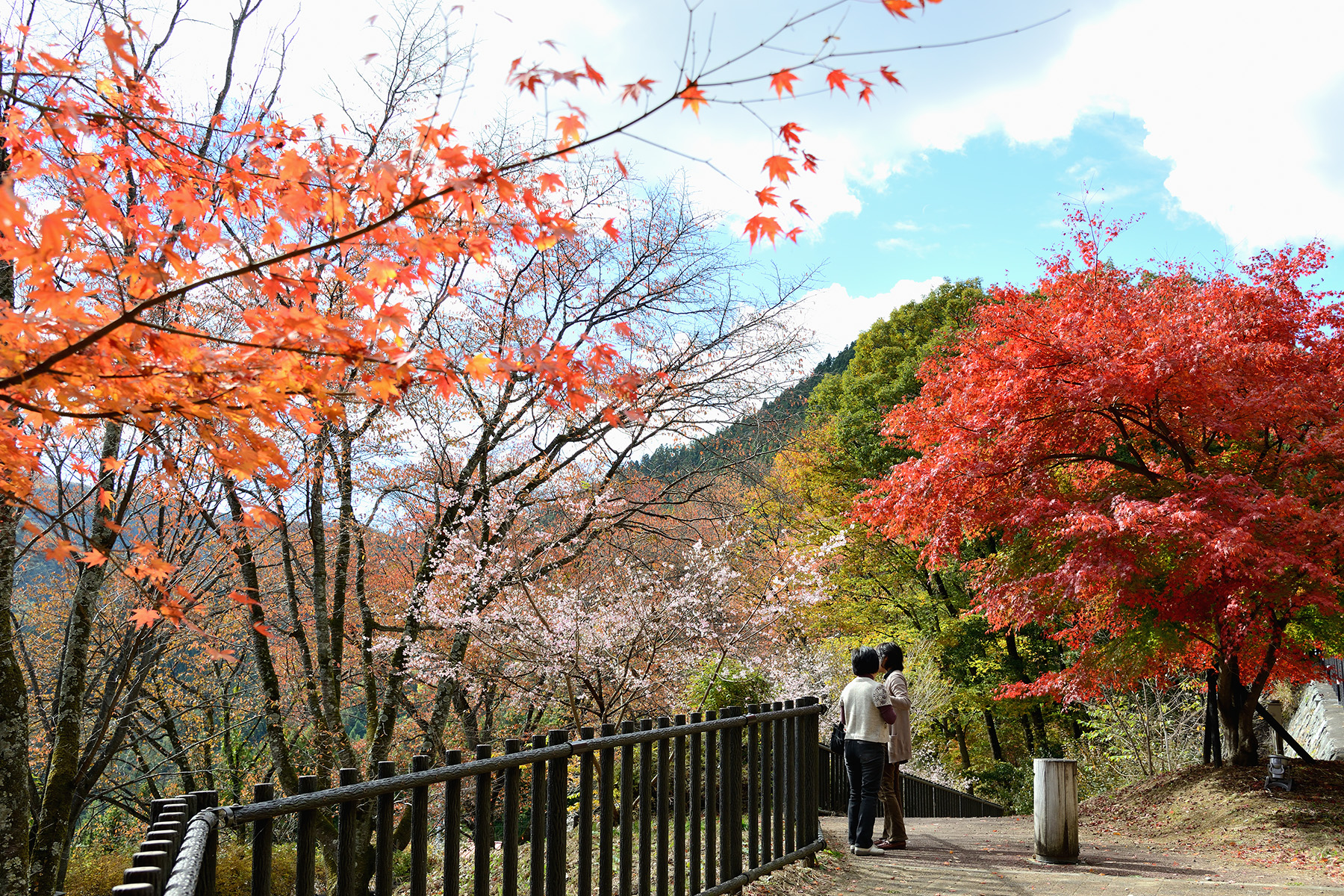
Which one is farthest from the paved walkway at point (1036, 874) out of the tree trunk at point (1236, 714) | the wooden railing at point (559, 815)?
the tree trunk at point (1236, 714)

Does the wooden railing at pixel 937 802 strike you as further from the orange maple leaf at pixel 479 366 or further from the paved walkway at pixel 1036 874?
the orange maple leaf at pixel 479 366

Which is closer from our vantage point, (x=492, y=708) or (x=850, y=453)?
(x=492, y=708)

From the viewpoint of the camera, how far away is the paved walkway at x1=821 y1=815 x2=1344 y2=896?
5.79 metres

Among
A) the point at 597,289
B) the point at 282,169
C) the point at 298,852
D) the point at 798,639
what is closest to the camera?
the point at 298,852

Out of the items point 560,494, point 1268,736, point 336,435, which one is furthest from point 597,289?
point 1268,736

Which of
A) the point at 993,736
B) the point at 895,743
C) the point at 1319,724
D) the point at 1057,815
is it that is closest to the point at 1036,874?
the point at 1057,815

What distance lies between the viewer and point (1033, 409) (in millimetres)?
9453

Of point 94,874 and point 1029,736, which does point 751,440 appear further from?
point 1029,736

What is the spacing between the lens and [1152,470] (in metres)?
10.6

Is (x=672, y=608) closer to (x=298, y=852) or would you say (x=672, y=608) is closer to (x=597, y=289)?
(x=597, y=289)

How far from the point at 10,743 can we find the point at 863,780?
5997 millimetres

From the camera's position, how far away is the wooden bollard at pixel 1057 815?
7.11 meters

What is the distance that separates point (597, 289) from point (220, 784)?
47.3 ft

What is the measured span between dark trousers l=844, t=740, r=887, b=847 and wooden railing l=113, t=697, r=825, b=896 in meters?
0.37
